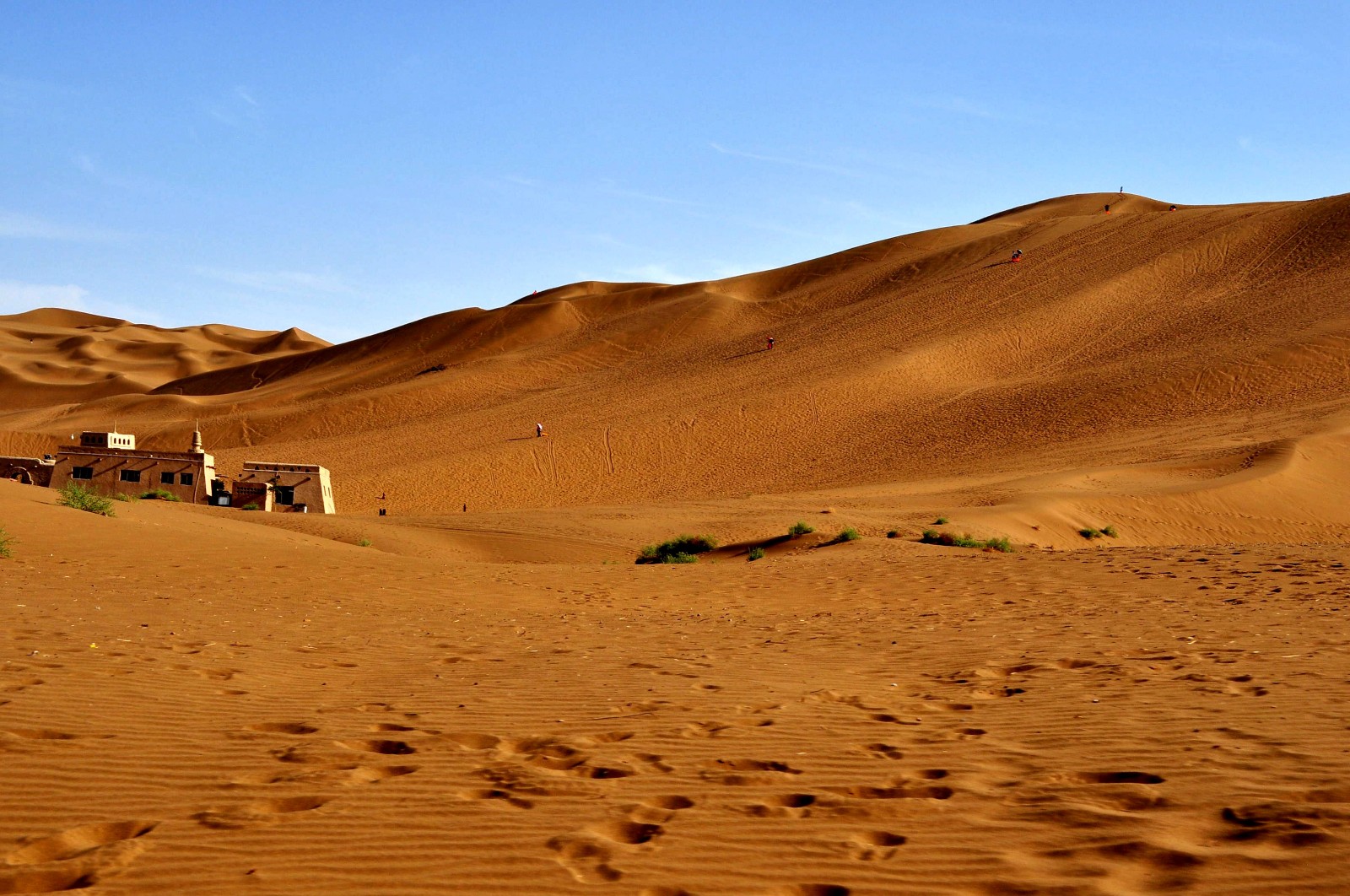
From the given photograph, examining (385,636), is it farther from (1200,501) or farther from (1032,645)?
(1200,501)

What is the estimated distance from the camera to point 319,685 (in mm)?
7660

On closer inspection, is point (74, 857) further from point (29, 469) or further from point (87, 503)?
point (29, 469)

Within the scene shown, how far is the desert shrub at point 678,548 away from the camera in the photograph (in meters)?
22.1

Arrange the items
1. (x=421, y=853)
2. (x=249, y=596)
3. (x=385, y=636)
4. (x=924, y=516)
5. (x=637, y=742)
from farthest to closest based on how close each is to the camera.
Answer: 1. (x=924, y=516)
2. (x=249, y=596)
3. (x=385, y=636)
4. (x=637, y=742)
5. (x=421, y=853)

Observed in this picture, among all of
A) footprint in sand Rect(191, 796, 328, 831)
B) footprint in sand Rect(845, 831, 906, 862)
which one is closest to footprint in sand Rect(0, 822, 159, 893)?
footprint in sand Rect(191, 796, 328, 831)

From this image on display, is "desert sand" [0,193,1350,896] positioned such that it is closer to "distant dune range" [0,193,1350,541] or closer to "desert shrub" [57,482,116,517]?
"desert shrub" [57,482,116,517]

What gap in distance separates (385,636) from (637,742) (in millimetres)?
4847

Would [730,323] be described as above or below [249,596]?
above

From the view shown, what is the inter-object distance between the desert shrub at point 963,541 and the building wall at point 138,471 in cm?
2150

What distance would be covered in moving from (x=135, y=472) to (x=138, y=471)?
7 centimetres

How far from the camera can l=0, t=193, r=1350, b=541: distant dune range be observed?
40125 millimetres

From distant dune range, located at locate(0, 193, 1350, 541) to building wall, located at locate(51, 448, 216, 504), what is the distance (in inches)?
290

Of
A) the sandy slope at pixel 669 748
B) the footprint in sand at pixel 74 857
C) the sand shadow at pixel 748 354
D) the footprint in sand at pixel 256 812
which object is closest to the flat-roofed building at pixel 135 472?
the sandy slope at pixel 669 748

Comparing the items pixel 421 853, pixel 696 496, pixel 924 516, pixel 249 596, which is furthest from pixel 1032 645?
pixel 696 496
